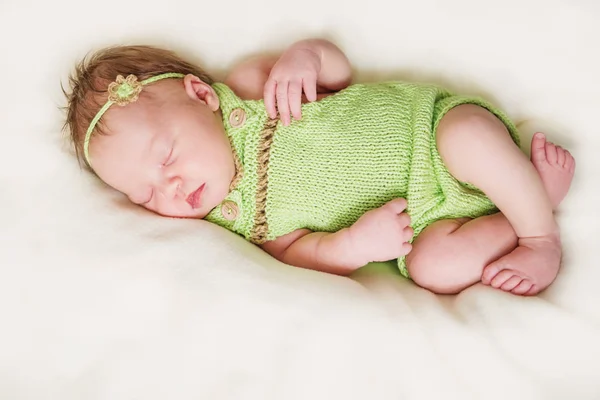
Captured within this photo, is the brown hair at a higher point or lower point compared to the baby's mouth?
higher

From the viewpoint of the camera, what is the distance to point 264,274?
1114 mm

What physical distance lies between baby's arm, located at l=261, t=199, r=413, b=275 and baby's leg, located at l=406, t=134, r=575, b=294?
6 cm

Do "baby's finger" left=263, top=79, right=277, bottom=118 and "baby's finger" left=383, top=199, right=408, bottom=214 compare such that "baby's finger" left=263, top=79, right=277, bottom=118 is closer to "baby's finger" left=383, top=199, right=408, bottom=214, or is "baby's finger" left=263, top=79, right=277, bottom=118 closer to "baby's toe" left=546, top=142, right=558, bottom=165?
"baby's finger" left=383, top=199, right=408, bottom=214

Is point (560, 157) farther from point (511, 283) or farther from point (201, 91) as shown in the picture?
point (201, 91)

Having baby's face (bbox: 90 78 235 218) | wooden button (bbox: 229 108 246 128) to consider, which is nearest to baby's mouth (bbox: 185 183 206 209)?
baby's face (bbox: 90 78 235 218)

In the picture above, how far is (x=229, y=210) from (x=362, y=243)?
0.28 m

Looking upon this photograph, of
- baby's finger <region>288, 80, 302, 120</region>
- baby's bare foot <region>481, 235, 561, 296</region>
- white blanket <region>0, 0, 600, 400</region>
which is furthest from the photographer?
baby's finger <region>288, 80, 302, 120</region>

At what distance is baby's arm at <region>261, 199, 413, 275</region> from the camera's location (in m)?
1.16

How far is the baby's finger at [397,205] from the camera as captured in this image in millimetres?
1157

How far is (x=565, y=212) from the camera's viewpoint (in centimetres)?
119

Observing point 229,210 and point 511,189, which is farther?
point 229,210

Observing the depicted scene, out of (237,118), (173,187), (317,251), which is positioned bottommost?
(317,251)

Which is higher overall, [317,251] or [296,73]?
[296,73]

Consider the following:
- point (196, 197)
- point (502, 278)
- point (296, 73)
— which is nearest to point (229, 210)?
point (196, 197)
